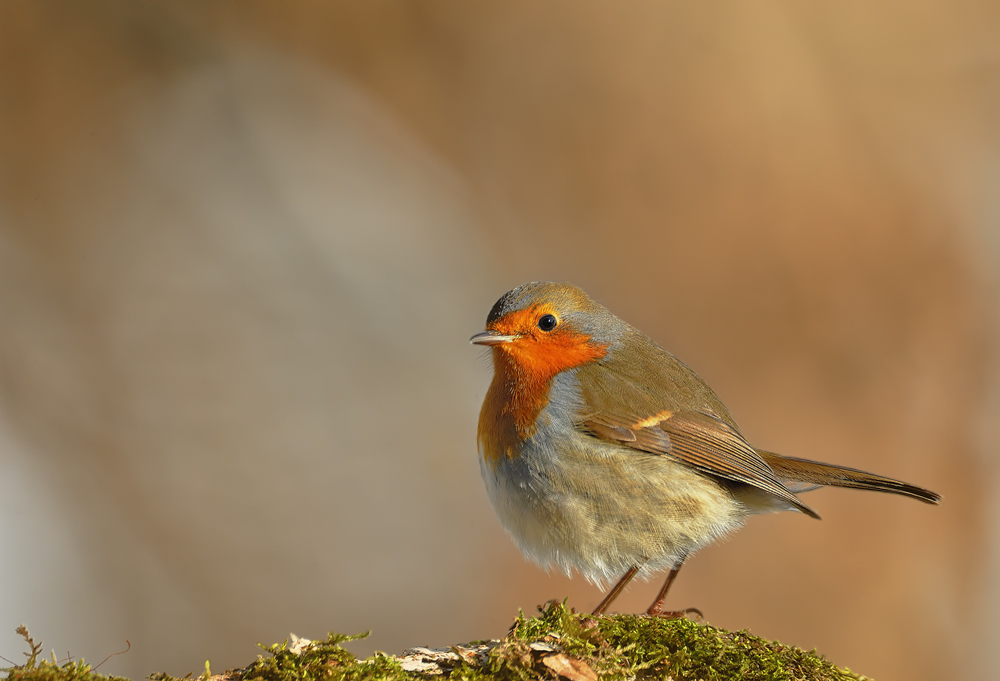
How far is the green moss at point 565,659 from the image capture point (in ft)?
5.44

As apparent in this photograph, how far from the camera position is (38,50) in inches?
211

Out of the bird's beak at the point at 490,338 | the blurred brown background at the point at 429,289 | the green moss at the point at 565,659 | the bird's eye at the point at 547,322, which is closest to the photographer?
the green moss at the point at 565,659

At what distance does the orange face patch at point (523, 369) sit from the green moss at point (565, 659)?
0.82 meters

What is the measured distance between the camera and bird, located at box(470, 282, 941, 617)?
2.58 m

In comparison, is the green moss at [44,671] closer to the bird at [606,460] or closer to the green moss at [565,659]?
the green moss at [565,659]

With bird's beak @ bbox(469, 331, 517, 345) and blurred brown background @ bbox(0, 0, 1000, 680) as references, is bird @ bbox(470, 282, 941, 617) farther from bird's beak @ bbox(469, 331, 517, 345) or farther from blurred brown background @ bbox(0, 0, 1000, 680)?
blurred brown background @ bbox(0, 0, 1000, 680)

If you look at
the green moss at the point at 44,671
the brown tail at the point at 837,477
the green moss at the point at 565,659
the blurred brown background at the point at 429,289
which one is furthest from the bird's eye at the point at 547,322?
the blurred brown background at the point at 429,289

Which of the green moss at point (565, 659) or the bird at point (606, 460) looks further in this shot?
the bird at point (606, 460)

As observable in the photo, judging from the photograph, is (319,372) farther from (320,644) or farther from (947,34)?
(947,34)

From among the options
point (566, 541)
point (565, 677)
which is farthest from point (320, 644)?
point (566, 541)

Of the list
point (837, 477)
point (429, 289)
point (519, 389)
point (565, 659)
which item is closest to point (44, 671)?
point (565, 659)

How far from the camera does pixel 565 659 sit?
170cm

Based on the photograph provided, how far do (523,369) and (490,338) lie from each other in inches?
7.2

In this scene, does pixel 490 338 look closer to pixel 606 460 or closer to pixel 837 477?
pixel 606 460
